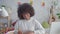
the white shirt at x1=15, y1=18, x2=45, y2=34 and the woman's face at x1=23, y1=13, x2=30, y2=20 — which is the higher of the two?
the woman's face at x1=23, y1=13, x2=30, y2=20

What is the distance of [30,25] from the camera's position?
95cm

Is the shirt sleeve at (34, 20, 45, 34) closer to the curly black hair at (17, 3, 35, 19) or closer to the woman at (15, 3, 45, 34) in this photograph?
the woman at (15, 3, 45, 34)

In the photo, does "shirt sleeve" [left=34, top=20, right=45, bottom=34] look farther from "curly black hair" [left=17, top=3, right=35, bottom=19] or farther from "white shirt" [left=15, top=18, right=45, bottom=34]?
"curly black hair" [left=17, top=3, right=35, bottom=19]

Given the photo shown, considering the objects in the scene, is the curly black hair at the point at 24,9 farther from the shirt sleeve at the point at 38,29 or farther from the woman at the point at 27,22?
the shirt sleeve at the point at 38,29

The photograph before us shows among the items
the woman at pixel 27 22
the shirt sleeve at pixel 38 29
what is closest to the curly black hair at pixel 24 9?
the woman at pixel 27 22

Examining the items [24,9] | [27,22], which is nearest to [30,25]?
[27,22]

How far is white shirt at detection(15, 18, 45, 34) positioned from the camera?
0.94m

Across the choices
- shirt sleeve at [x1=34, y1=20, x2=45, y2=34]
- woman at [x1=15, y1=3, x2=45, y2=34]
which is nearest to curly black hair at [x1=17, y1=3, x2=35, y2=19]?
woman at [x1=15, y1=3, x2=45, y2=34]

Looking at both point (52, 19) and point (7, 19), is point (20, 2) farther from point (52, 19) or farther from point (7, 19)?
point (52, 19)

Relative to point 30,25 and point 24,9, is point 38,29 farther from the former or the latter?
point 24,9

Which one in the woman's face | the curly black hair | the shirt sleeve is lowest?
the shirt sleeve

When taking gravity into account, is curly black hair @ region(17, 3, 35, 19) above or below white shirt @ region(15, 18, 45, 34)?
above

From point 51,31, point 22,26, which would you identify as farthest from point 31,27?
point 51,31

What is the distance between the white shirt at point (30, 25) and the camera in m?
0.94
